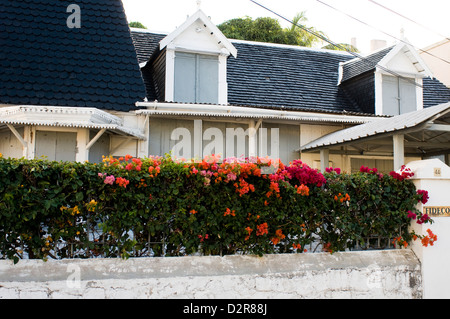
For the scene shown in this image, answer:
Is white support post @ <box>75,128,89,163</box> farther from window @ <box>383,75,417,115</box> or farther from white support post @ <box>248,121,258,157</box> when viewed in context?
window @ <box>383,75,417,115</box>

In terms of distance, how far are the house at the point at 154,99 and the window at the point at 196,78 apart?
0.03 meters

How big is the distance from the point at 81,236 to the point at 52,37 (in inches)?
297

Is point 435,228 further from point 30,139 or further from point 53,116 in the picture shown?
point 30,139

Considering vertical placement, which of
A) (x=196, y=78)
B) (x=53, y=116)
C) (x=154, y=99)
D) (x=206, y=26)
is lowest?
(x=53, y=116)

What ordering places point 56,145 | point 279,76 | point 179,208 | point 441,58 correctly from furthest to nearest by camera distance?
point 441,58 → point 279,76 → point 56,145 → point 179,208

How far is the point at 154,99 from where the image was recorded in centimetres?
1084

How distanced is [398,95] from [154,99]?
8245 mm

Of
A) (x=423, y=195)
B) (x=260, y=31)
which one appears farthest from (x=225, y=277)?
(x=260, y=31)

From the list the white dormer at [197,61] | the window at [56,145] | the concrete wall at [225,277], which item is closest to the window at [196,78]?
the white dormer at [197,61]

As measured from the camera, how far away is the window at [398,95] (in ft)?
41.4

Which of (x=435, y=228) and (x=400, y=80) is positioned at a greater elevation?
(x=400, y=80)

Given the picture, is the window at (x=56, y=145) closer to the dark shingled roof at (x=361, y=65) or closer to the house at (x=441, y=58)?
the dark shingled roof at (x=361, y=65)

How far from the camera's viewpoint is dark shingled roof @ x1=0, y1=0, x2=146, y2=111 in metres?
9.45
